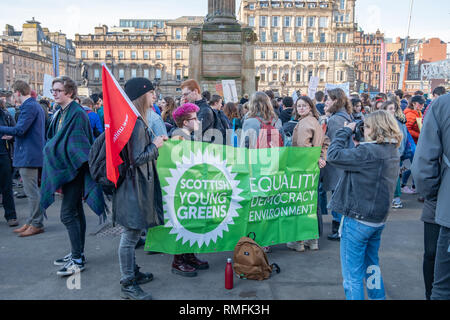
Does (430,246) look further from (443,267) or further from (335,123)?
(335,123)

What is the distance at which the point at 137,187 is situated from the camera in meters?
4.22

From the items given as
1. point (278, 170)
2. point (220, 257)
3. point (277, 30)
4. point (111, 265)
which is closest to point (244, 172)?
point (278, 170)

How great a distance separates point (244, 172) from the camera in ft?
17.8

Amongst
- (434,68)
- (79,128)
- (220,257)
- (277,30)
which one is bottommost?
(220,257)

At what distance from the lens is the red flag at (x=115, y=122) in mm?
4016

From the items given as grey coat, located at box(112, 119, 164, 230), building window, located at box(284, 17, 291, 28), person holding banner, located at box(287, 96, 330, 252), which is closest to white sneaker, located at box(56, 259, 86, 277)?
grey coat, located at box(112, 119, 164, 230)

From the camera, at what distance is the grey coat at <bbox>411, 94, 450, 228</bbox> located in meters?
3.13

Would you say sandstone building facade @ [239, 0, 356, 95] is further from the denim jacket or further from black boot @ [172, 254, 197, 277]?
the denim jacket

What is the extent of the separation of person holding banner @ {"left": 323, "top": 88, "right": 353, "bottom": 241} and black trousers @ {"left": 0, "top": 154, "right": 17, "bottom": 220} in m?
5.23

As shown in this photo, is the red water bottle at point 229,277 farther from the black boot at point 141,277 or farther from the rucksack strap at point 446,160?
the rucksack strap at point 446,160
